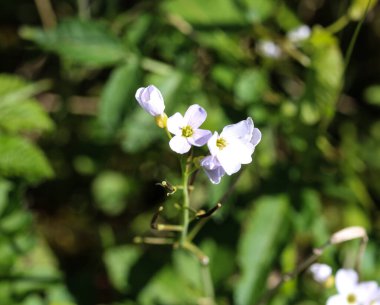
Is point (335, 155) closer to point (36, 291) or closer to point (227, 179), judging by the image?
point (227, 179)

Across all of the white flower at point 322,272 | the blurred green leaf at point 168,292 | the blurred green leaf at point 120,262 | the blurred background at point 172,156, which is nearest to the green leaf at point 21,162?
the blurred background at point 172,156

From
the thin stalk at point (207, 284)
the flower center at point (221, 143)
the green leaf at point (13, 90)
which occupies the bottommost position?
the thin stalk at point (207, 284)

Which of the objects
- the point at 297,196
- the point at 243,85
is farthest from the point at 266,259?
the point at 243,85

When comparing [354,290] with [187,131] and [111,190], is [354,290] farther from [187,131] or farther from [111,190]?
[111,190]

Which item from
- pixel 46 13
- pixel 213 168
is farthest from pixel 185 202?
pixel 46 13

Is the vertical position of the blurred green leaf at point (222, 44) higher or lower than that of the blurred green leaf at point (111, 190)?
higher

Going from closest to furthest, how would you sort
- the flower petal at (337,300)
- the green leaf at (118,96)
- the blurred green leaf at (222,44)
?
the flower petal at (337,300) → the green leaf at (118,96) → the blurred green leaf at (222,44)

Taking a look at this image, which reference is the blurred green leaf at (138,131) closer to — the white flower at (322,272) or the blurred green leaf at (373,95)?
the white flower at (322,272)
